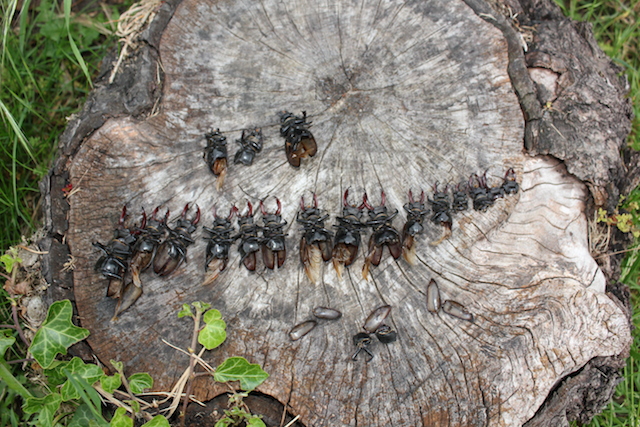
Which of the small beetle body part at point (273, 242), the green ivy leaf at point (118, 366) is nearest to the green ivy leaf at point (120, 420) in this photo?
the green ivy leaf at point (118, 366)

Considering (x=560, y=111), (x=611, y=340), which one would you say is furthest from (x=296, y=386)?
(x=560, y=111)

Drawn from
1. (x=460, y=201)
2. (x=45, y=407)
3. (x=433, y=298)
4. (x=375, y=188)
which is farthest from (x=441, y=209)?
(x=45, y=407)

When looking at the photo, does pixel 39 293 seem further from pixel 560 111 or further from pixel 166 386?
pixel 560 111

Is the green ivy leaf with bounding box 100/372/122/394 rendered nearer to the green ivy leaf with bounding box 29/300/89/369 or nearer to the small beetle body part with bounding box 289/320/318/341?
the green ivy leaf with bounding box 29/300/89/369

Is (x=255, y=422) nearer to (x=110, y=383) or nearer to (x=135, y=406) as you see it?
(x=135, y=406)

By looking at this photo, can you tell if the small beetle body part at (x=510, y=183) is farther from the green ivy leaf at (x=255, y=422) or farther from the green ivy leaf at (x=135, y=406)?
the green ivy leaf at (x=135, y=406)

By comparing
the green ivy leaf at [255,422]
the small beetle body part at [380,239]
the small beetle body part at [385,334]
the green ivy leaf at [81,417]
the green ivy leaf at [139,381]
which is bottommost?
the green ivy leaf at [81,417]
